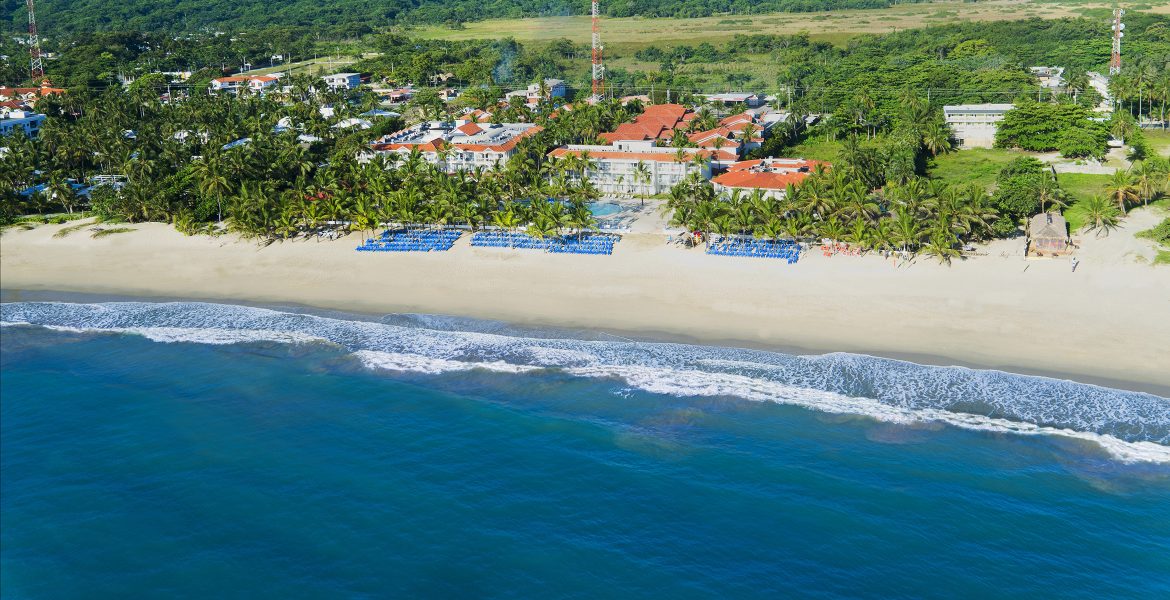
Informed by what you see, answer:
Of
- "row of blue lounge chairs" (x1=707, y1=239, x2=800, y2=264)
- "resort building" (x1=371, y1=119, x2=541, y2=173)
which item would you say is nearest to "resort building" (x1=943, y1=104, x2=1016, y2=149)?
"resort building" (x1=371, y1=119, x2=541, y2=173)

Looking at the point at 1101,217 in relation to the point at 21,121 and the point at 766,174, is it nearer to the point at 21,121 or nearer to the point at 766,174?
the point at 766,174

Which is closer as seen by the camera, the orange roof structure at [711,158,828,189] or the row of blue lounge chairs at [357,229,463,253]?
the row of blue lounge chairs at [357,229,463,253]

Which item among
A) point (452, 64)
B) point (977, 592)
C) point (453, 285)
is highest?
point (452, 64)

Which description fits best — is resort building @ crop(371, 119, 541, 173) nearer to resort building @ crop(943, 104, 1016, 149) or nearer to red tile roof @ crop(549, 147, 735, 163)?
red tile roof @ crop(549, 147, 735, 163)

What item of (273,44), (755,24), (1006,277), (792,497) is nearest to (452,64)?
(273,44)

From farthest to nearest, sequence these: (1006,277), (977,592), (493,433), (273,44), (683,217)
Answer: (273,44)
(683,217)
(1006,277)
(493,433)
(977,592)

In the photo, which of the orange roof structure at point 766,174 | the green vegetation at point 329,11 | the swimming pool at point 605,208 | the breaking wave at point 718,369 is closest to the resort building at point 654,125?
the orange roof structure at point 766,174

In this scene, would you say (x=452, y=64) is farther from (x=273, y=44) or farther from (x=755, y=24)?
(x=755, y=24)
